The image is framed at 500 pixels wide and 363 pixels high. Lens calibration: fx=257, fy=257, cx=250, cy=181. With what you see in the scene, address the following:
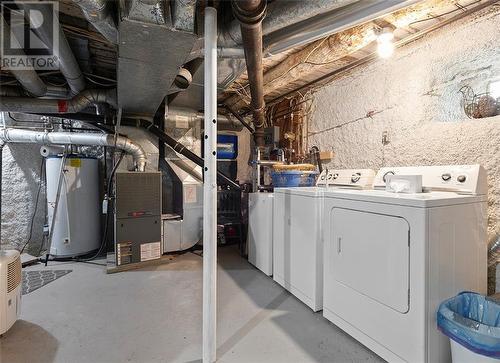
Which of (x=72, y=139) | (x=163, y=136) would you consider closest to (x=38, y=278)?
(x=72, y=139)

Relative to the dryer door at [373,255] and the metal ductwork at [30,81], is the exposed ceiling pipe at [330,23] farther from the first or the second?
the metal ductwork at [30,81]

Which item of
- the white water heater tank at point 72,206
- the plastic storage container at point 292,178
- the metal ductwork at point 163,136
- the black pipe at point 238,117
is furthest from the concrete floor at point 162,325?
the black pipe at point 238,117

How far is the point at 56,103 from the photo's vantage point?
121 inches

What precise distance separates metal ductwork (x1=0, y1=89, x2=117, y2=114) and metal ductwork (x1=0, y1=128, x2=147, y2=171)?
38 centimetres

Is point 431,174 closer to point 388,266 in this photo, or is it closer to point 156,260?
point 388,266

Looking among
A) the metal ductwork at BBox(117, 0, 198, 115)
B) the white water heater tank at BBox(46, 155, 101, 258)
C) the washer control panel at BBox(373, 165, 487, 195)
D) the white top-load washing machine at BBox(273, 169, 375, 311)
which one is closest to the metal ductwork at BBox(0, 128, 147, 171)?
the white water heater tank at BBox(46, 155, 101, 258)

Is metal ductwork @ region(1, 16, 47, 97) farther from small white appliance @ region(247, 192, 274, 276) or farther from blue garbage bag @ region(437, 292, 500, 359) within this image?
blue garbage bag @ region(437, 292, 500, 359)

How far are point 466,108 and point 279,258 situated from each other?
2.06 meters

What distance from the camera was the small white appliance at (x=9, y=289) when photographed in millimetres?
1750

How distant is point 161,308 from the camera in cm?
220

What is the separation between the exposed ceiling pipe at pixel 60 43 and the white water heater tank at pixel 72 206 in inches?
42.1

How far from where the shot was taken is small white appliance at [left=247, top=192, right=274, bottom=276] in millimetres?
2906

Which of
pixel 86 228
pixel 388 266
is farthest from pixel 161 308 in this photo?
pixel 86 228

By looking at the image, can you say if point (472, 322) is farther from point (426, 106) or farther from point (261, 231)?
point (261, 231)
